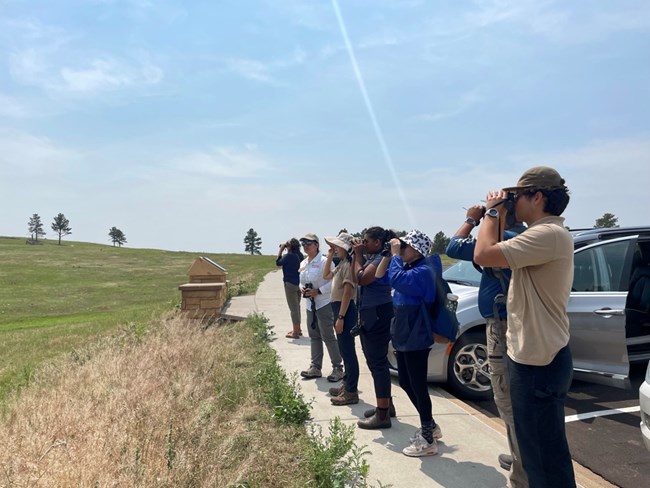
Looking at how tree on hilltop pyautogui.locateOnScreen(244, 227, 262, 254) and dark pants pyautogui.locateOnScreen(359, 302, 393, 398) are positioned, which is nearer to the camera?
dark pants pyautogui.locateOnScreen(359, 302, 393, 398)

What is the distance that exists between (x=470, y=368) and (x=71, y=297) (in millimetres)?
23931

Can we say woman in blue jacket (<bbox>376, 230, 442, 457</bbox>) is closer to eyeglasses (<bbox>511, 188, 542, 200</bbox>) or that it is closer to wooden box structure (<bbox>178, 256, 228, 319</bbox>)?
eyeglasses (<bbox>511, 188, 542, 200</bbox>)

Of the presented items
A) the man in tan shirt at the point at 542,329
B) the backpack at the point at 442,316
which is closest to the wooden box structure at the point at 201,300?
the backpack at the point at 442,316

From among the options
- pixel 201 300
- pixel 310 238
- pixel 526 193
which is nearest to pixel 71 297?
pixel 201 300

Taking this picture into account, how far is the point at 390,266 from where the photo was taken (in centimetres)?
383

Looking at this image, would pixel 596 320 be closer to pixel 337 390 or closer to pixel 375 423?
pixel 375 423

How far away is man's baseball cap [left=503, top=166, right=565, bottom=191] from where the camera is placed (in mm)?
2506

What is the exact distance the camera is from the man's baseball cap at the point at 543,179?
251 centimetres

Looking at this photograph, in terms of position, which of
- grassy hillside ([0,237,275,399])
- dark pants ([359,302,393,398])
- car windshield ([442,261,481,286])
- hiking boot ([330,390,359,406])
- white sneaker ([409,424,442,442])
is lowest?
grassy hillside ([0,237,275,399])

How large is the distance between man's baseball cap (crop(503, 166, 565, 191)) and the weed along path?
2024 millimetres

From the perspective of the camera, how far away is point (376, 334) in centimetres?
430

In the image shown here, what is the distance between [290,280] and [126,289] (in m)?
21.8

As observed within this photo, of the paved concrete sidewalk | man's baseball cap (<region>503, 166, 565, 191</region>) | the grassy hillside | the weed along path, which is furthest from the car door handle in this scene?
the grassy hillside

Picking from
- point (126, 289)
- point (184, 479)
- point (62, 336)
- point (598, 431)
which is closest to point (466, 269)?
point (598, 431)
